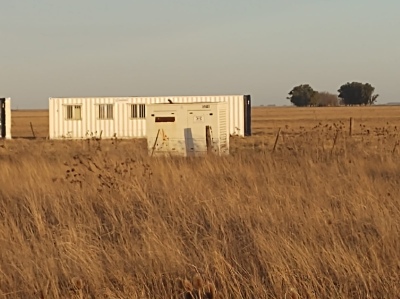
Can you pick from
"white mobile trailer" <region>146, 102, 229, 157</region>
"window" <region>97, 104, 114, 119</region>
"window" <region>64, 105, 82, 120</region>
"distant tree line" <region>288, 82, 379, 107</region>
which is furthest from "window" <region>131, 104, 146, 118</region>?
"distant tree line" <region>288, 82, 379, 107</region>

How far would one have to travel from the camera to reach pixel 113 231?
740cm

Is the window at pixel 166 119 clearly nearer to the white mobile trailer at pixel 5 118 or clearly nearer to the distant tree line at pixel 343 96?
the white mobile trailer at pixel 5 118

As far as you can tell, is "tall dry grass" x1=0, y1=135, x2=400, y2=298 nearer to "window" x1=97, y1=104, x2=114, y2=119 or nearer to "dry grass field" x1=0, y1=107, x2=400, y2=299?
"dry grass field" x1=0, y1=107, x2=400, y2=299

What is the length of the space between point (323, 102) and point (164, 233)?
153m

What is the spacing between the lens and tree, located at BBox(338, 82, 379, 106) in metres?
149

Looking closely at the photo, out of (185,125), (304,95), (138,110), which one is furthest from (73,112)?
(304,95)

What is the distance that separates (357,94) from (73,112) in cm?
12044

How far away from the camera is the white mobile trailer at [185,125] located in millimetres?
21344

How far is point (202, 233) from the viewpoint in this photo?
7191mm

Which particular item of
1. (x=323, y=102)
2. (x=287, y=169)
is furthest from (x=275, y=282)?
(x=323, y=102)

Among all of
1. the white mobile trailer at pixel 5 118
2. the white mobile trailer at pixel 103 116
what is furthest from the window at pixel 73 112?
the white mobile trailer at pixel 5 118

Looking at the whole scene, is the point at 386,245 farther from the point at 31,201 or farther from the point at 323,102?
the point at 323,102

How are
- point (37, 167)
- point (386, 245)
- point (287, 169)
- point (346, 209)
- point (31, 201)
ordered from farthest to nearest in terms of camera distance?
point (37, 167), point (287, 169), point (31, 201), point (346, 209), point (386, 245)

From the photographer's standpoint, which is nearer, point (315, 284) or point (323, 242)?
point (315, 284)
